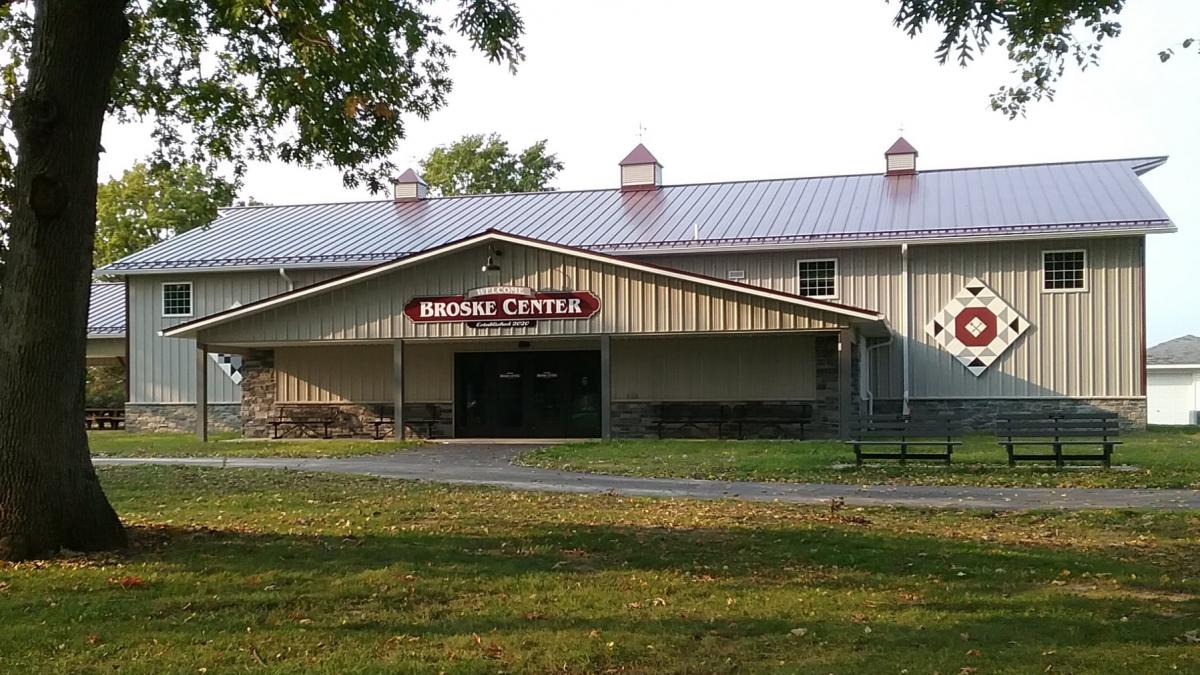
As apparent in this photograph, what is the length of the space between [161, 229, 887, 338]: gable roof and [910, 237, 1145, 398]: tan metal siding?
3.22m

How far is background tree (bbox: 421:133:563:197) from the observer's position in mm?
57938

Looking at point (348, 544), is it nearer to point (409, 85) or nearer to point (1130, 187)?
point (409, 85)

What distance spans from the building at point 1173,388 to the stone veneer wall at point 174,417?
30.6m

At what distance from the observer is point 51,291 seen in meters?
8.61

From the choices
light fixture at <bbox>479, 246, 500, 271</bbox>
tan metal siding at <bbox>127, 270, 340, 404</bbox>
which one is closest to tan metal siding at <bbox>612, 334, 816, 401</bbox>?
light fixture at <bbox>479, 246, 500, 271</bbox>

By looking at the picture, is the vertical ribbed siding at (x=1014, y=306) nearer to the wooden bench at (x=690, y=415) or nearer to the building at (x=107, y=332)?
the wooden bench at (x=690, y=415)

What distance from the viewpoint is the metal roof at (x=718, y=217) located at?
2647cm

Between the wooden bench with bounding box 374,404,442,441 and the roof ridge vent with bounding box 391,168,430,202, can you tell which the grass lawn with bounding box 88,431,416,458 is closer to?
the wooden bench with bounding box 374,404,442,441

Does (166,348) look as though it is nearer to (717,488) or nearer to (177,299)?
(177,299)

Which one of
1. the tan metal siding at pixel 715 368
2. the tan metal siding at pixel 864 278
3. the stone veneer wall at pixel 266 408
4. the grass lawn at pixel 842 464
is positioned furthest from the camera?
the stone veneer wall at pixel 266 408

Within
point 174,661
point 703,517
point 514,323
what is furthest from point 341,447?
point 174,661

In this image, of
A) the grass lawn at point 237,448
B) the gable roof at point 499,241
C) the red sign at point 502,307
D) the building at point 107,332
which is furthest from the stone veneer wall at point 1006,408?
the building at point 107,332

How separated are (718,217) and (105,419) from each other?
20.0 metres

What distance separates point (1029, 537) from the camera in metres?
10.1
